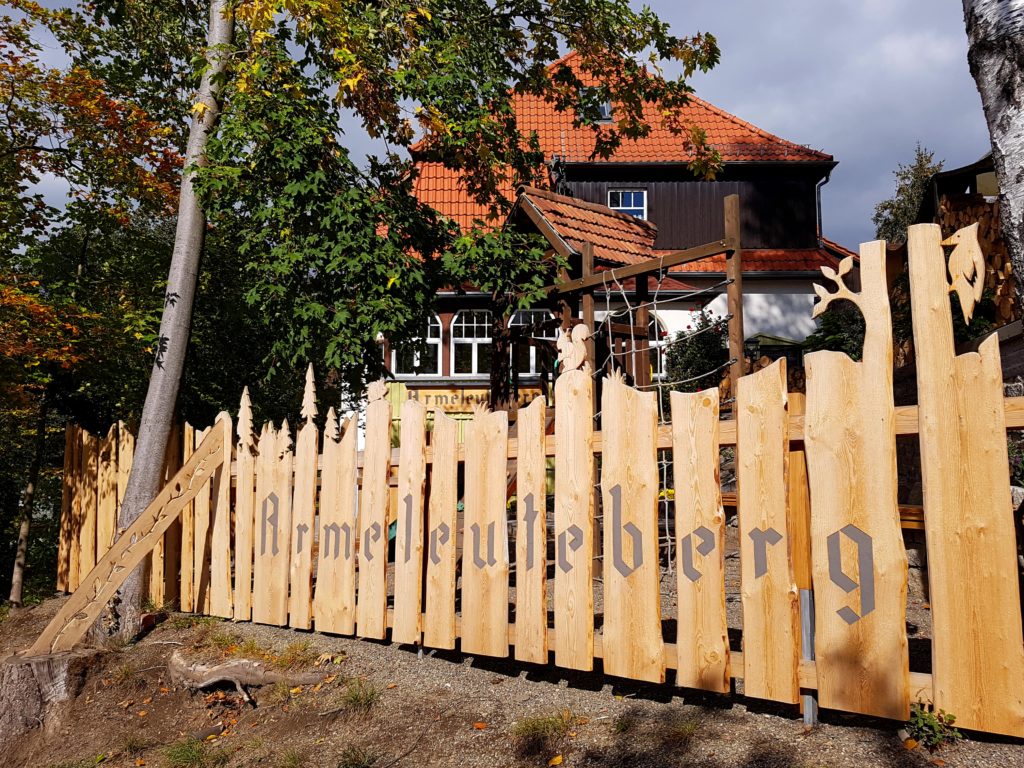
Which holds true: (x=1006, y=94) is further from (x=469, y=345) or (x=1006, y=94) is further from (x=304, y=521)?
(x=469, y=345)

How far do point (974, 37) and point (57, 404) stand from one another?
8.74m

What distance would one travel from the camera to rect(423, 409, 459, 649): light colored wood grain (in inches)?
166

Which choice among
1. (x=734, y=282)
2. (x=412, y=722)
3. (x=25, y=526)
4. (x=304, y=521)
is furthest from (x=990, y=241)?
(x=25, y=526)

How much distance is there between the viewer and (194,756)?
13.0 ft

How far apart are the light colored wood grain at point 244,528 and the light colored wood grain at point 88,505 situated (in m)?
2.59

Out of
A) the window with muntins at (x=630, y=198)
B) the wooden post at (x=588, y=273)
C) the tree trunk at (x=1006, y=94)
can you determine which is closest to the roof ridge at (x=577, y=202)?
the wooden post at (x=588, y=273)

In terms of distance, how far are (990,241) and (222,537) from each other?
23.6 feet

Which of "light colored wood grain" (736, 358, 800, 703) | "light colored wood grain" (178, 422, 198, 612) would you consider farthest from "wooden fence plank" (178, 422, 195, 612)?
"light colored wood grain" (736, 358, 800, 703)

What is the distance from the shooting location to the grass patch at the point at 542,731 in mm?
3375

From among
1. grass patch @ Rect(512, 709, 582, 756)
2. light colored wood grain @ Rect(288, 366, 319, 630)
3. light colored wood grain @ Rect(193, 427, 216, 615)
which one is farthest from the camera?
light colored wood grain @ Rect(193, 427, 216, 615)

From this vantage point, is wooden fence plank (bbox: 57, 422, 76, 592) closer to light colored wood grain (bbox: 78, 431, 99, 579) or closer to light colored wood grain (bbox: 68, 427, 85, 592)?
light colored wood grain (bbox: 68, 427, 85, 592)

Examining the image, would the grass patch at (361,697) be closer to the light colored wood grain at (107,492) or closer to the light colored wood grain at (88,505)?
the light colored wood grain at (107,492)

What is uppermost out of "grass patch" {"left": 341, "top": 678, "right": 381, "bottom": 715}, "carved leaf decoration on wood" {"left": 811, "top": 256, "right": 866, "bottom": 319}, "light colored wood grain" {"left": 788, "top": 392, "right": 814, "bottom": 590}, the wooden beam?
the wooden beam

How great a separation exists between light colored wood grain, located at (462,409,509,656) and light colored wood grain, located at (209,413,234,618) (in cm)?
252
